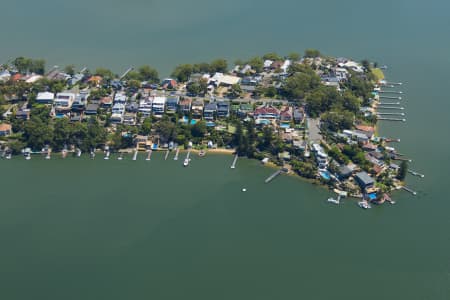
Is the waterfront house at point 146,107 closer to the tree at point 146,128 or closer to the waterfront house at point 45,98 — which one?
the tree at point 146,128

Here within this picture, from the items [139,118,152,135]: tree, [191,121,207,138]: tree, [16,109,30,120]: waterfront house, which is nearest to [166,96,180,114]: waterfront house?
[139,118,152,135]: tree

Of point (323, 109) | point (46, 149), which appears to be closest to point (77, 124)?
point (46, 149)

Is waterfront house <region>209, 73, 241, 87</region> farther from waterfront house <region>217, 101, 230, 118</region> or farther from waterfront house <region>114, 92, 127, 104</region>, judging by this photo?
waterfront house <region>114, 92, 127, 104</region>

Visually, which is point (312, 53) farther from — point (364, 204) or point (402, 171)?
point (364, 204)

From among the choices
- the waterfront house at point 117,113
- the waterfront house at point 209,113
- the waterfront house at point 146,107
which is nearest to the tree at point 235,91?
the waterfront house at point 209,113

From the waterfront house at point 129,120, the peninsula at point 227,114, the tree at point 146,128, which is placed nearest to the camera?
the peninsula at point 227,114

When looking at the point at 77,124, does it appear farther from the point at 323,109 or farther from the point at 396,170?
the point at 396,170
